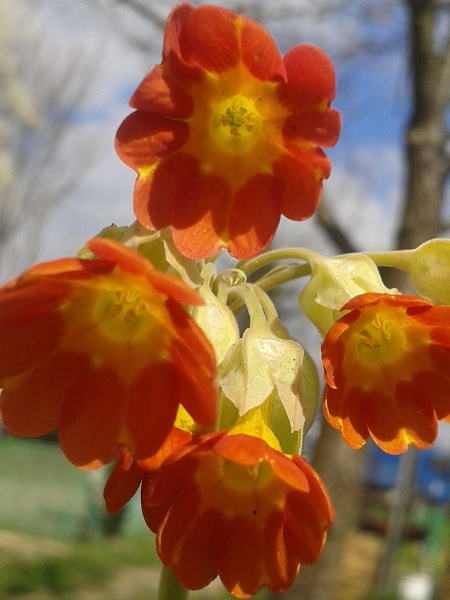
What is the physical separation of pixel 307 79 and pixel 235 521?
428 mm

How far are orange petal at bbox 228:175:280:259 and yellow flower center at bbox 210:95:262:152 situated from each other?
58 mm

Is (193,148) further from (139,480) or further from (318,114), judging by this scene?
(139,480)

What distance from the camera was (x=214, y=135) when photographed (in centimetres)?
87

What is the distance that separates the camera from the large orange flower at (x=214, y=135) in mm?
758

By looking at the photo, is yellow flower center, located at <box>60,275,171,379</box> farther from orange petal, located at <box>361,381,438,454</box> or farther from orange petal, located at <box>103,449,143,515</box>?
orange petal, located at <box>361,381,438,454</box>

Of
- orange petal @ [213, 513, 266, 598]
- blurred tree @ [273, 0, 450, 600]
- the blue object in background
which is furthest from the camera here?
the blue object in background

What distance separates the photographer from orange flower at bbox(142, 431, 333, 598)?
2.20ft

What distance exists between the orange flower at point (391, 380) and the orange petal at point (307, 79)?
0.21 metres

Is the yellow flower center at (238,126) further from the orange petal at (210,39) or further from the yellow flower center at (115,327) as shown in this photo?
the yellow flower center at (115,327)

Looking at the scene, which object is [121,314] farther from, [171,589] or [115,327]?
[171,589]

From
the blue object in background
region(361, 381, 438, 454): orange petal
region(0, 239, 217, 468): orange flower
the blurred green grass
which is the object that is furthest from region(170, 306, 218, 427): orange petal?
the blue object in background

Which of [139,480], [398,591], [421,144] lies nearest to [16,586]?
[398,591]

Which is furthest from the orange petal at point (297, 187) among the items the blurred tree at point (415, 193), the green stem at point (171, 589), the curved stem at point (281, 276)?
the blurred tree at point (415, 193)

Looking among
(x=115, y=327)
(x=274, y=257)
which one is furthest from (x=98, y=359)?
(x=274, y=257)
